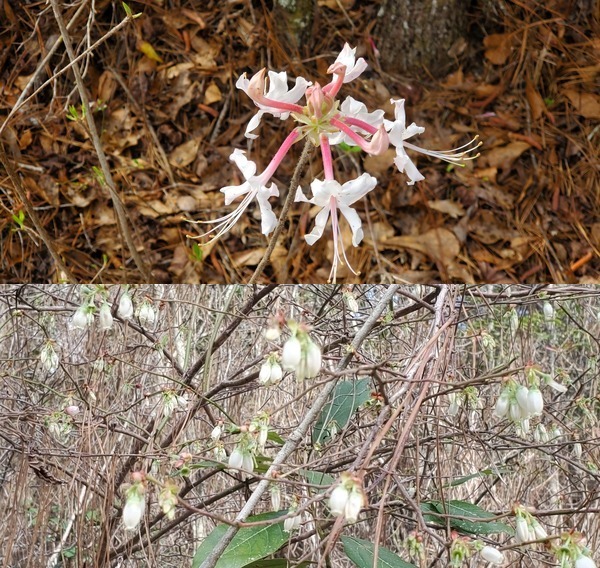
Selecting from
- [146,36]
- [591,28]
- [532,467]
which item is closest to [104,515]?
[532,467]

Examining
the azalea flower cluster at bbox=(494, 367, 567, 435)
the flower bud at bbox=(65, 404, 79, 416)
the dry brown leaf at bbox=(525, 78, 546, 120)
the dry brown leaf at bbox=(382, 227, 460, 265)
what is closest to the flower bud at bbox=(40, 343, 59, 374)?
the flower bud at bbox=(65, 404, 79, 416)

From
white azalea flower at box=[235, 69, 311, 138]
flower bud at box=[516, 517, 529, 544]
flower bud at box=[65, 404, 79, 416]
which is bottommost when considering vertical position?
flower bud at box=[65, 404, 79, 416]

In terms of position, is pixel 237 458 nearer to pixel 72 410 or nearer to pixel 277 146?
pixel 72 410

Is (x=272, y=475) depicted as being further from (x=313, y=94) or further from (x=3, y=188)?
(x=3, y=188)

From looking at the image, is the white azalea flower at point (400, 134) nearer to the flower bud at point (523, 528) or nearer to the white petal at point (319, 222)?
the white petal at point (319, 222)

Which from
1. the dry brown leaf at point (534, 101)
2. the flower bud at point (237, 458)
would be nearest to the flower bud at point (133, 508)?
the flower bud at point (237, 458)

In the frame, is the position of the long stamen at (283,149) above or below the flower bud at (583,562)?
above

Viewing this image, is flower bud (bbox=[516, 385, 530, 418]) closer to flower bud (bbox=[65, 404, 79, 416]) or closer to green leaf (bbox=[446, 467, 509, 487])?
green leaf (bbox=[446, 467, 509, 487])
